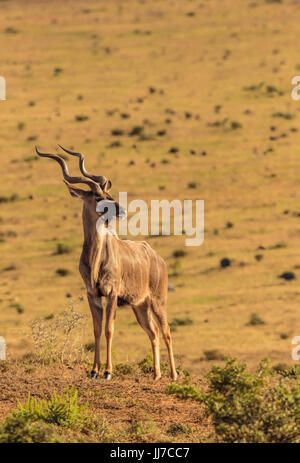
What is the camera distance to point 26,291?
2527cm

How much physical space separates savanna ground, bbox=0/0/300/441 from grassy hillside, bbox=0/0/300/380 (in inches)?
3.5

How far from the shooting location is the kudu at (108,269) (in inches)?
453

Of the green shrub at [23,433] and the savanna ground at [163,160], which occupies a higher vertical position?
the savanna ground at [163,160]

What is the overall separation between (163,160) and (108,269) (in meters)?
27.1

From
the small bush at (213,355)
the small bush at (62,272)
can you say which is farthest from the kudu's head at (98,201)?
the small bush at (62,272)

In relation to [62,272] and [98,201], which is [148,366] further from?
[62,272]

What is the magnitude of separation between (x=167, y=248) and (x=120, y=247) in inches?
630

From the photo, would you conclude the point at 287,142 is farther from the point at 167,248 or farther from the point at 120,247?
the point at 120,247

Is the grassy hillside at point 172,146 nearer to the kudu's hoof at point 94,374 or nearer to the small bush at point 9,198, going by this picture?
the small bush at point 9,198

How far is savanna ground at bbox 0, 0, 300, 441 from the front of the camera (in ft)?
67.2

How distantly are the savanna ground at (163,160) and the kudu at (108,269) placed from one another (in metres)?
0.80

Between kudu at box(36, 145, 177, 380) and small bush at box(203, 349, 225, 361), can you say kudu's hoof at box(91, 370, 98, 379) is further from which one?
small bush at box(203, 349, 225, 361)

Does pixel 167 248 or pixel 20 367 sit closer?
pixel 20 367
